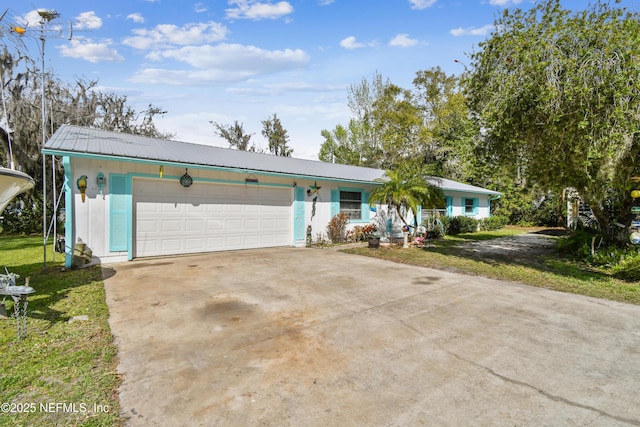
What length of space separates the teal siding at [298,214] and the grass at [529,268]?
1940 millimetres

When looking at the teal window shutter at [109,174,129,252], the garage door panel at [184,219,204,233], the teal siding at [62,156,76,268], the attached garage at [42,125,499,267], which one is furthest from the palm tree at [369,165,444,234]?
the teal siding at [62,156,76,268]

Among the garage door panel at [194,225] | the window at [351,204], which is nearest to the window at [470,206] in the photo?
the window at [351,204]

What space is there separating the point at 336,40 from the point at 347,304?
9545mm

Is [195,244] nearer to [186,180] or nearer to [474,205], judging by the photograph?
[186,180]

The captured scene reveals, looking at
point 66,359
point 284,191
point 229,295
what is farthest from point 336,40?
point 66,359

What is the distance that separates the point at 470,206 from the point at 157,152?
16.7 metres

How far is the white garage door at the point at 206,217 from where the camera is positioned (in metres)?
8.61

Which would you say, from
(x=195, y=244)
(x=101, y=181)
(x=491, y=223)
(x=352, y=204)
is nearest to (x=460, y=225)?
(x=491, y=223)

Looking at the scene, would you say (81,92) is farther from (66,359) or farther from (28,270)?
(66,359)

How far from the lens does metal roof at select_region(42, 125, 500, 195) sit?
296 inches

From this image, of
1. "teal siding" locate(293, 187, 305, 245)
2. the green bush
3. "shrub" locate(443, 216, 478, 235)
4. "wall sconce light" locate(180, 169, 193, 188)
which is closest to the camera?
the green bush

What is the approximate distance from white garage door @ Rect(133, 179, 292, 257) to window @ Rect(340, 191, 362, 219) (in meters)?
2.45

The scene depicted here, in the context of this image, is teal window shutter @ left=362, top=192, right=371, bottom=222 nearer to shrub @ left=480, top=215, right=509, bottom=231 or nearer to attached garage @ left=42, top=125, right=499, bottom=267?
attached garage @ left=42, top=125, right=499, bottom=267

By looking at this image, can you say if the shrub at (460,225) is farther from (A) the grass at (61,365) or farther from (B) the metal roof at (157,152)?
(A) the grass at (61,365)
